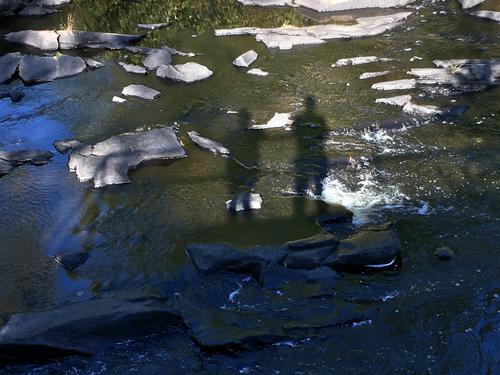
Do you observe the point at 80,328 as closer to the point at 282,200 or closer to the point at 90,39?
the point at 282,200

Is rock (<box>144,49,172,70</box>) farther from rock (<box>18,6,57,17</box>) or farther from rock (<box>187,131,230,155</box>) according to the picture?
rock (<box>18,6,57,17</box>)

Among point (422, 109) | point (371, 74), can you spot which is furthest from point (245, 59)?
point (422, 109)

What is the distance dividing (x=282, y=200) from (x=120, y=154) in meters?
1.84

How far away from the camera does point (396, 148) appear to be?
656cm

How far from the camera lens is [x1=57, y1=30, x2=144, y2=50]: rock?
394 inches

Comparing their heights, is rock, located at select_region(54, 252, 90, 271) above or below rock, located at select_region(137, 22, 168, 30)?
below

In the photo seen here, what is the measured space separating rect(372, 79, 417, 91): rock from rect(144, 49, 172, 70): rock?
2990 mm

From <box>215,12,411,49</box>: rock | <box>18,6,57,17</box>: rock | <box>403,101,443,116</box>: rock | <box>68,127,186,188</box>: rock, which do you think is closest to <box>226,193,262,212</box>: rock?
<box>68,127,186,188</box>: rock

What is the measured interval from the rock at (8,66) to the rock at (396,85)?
5.02 metres

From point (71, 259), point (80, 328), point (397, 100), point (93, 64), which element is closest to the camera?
point (80, 328)

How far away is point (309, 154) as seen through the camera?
6.55m

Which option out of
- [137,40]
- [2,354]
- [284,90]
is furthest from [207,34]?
[2,354]

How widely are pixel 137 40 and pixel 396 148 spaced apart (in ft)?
17.1

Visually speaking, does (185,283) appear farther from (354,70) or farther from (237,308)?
(354,70)
